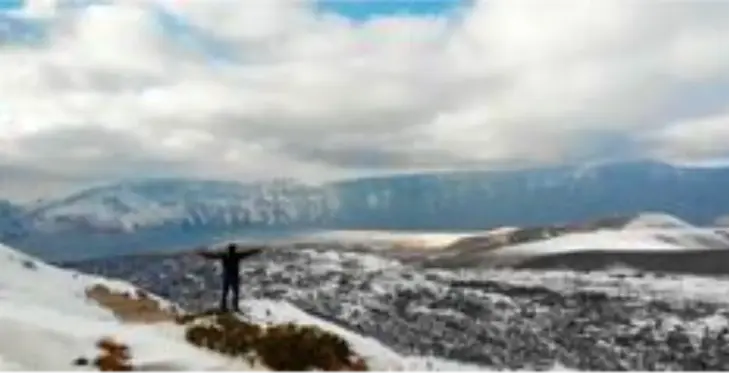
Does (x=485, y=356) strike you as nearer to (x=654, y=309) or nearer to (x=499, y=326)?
(x=499, y=326)

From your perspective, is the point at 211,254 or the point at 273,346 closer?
the point at 273,346

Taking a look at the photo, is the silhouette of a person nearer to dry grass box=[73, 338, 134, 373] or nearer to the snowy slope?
the snowy slope

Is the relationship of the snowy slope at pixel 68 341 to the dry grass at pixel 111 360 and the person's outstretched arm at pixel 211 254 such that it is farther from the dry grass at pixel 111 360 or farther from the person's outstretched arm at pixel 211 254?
the person's outstretched arm at pixel 211 254

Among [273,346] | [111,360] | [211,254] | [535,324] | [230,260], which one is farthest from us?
[535,324]

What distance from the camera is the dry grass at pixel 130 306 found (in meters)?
32.9

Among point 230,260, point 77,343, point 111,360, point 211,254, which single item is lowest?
point 111,360

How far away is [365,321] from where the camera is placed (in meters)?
152

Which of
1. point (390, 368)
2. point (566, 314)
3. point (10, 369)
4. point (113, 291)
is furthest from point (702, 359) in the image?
point (10, 369)

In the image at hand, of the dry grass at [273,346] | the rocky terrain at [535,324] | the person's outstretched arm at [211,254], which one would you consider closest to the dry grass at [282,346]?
the dry grass at [273,346]

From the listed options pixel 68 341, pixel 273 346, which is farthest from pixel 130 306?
pixel 68 341

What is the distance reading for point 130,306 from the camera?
1455 inches

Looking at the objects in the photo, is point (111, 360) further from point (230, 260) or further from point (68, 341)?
point (230, 260)

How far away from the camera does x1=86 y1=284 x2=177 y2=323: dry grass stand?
108 ft

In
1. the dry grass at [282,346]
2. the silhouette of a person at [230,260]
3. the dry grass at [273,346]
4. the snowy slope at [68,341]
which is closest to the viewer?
the snowy slope at [68,341]
